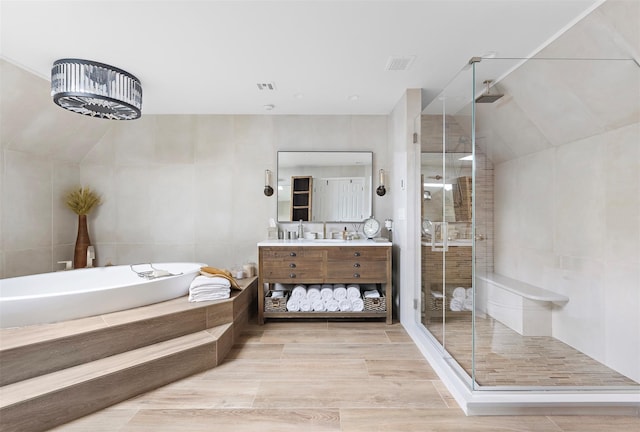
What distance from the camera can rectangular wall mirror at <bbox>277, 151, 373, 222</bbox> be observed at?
3.89 meters

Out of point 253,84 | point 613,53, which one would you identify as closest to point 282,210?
point 253,84

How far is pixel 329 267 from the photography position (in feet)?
10.9

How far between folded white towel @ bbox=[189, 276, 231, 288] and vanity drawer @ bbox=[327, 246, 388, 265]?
3.38ft

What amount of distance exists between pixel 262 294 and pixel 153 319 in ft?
3.91

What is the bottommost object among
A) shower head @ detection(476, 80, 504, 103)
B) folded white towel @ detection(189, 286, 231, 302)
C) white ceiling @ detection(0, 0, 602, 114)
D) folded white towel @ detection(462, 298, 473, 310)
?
folded white towel @ detection(189, 286, 231, 302)

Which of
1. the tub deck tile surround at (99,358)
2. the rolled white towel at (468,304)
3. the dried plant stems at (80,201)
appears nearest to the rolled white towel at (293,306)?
the tub deck tile surround at (99,358)

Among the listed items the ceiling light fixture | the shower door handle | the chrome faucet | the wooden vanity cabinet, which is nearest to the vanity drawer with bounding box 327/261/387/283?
the wooden vanity cabinet

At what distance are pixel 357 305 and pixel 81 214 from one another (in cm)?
323

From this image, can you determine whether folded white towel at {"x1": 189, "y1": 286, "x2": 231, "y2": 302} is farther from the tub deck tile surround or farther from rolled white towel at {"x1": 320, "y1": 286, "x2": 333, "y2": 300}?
rolled white towel at {"x1": 320, "y1": 286, "x2": 333, "y2": 300}

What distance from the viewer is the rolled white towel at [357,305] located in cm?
332

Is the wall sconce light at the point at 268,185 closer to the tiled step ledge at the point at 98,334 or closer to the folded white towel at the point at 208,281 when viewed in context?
the folded white towel at the point at 208,281

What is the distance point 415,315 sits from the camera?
313 centimetres

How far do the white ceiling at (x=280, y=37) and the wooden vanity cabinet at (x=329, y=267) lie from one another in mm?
1586

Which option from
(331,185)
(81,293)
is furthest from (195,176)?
(81,293)
